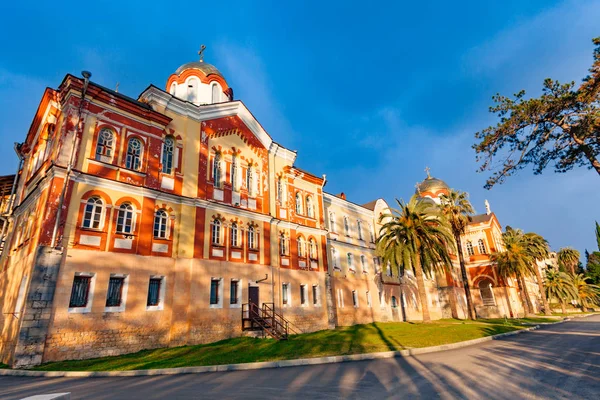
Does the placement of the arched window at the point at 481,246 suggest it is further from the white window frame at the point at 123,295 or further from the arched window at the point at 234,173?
the white window frame at the point at 123,295

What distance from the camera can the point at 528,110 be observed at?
14.3 metres

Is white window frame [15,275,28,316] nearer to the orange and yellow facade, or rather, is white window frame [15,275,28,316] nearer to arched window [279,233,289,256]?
the orange and yellow facade

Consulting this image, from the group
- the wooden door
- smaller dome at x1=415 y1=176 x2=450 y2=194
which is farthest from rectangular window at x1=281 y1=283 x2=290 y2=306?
smaller dome at x1=415 y1=176 x2=450 y2=194

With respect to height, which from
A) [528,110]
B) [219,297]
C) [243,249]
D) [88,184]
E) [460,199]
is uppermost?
[460,199]

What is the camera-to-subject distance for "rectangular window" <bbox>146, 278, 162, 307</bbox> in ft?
57.2

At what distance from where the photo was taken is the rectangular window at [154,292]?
1742cm

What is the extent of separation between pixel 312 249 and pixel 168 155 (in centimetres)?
1421

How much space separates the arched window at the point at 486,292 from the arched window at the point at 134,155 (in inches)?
2048

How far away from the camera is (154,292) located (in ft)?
58.1

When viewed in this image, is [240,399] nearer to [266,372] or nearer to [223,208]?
[266,372]

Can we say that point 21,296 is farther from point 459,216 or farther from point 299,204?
point 459,216

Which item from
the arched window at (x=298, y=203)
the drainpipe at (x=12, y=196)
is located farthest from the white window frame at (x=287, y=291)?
the drainpipe at (x=12, y=196)

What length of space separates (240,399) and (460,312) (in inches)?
1824

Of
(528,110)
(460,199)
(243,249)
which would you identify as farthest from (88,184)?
(460,199)
